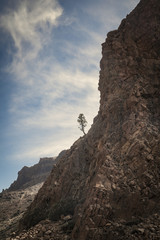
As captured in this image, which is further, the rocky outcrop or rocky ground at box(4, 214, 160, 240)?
the rocky outcrop

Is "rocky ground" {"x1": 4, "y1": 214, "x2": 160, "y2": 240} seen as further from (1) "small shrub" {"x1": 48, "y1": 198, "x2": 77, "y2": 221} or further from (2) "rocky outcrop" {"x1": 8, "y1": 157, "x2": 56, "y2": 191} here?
(2) "rocky outcrop" {"x1": 8, "y1": 157, "x2": 56, "y2": 191}

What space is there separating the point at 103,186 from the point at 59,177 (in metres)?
12.7

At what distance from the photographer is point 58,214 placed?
17.7m

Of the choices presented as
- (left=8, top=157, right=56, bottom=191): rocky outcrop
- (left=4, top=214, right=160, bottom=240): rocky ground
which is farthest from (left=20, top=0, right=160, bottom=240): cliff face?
(left=8, top=157, right=56, bottom=191): rocky outcrop

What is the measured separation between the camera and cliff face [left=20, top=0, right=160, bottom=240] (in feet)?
40.1

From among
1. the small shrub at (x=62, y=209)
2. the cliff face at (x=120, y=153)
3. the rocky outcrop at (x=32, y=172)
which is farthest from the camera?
the rocky outcrop at (x=32, y=172)

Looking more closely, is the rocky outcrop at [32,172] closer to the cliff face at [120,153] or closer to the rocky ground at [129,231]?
the cliff face at [120,153]

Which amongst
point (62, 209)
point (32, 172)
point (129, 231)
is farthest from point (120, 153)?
point (32, 172)

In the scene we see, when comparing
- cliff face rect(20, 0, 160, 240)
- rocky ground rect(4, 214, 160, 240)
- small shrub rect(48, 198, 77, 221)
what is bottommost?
rocky ground rect(4, 214, 160, 240)

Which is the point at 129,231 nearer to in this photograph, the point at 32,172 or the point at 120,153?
the point at 120,153

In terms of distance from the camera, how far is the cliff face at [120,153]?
12.2 metres

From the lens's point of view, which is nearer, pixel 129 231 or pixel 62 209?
pixel 129 231

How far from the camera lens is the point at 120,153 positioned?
16.4 meters

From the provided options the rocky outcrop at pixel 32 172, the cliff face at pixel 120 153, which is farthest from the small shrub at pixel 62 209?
the rocky outcrop at pixel 32 172
